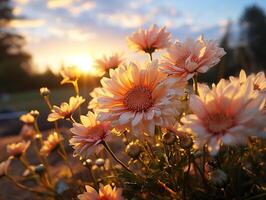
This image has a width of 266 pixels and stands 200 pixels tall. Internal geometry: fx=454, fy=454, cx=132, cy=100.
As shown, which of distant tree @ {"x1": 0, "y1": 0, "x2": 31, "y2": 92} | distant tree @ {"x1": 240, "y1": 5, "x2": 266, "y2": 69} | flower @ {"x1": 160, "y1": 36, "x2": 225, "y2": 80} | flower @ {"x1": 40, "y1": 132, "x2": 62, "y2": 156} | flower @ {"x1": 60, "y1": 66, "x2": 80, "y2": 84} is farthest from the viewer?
distant tree @ {"x1": 0, "y1": 0, "x2": 31, "y2": 92}

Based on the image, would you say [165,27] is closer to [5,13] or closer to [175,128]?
[175,128]

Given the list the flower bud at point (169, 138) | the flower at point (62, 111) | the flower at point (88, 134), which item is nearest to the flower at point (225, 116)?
the flower bud at point (169, 138)

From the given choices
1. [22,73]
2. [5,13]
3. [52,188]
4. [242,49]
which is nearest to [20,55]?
[5,13]

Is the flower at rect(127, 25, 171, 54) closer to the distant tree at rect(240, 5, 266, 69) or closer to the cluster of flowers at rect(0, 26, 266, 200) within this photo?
the cluster of flowers at rect(0, 26, 266, 200)

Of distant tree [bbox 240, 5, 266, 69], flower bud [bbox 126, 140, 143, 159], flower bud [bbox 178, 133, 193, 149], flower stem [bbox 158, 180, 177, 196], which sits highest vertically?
flower bud [bbox 178, 133, 193, 149]

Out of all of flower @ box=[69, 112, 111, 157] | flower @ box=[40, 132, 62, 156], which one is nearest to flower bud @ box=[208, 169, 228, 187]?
flower @ box=[69, 112, 111, 157]

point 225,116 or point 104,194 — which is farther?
point 104,194

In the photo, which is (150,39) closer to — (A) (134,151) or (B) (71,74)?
(B) (71,74)

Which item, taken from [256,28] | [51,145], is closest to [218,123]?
[51,145]
